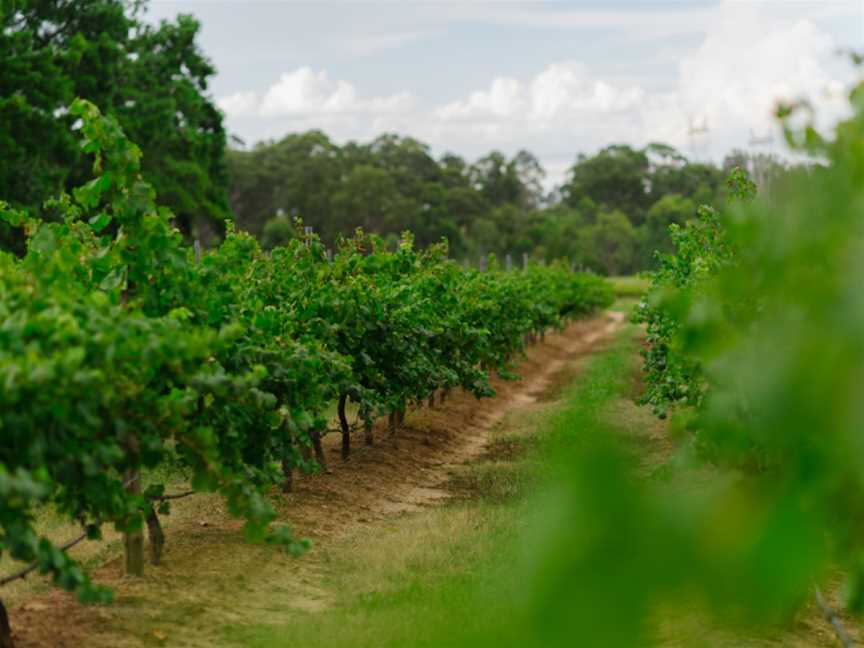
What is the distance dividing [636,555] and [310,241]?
1116cm

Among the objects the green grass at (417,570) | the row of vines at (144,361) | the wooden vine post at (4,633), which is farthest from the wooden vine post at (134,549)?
the wooden vine post at (4,633)

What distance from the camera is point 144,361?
5.44m

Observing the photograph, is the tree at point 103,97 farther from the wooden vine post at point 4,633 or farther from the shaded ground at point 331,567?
the wooden vine post at point 4,633

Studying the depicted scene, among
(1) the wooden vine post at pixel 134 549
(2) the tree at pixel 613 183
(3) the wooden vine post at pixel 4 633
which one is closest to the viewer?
(3) the wooden vine post at pixel 4 633

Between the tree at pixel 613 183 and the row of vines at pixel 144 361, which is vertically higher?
the tree at pixel 613 183

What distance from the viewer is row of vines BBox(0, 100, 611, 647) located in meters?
4.86

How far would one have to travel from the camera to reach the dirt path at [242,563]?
6359mm

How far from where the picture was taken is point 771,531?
3.23 feet

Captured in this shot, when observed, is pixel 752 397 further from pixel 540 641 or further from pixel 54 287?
pixel 54 287

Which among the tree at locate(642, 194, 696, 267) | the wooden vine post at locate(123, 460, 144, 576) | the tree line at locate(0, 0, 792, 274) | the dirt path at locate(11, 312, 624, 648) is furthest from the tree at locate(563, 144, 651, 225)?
the wooden vine post at locate(123, 460, 144, 576)

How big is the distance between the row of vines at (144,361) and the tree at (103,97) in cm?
1531

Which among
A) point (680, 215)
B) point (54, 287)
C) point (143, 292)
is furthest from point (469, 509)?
point (680, 215)

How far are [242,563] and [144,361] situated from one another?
113 inches

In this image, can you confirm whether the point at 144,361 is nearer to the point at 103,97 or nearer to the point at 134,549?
the point at 134,549
